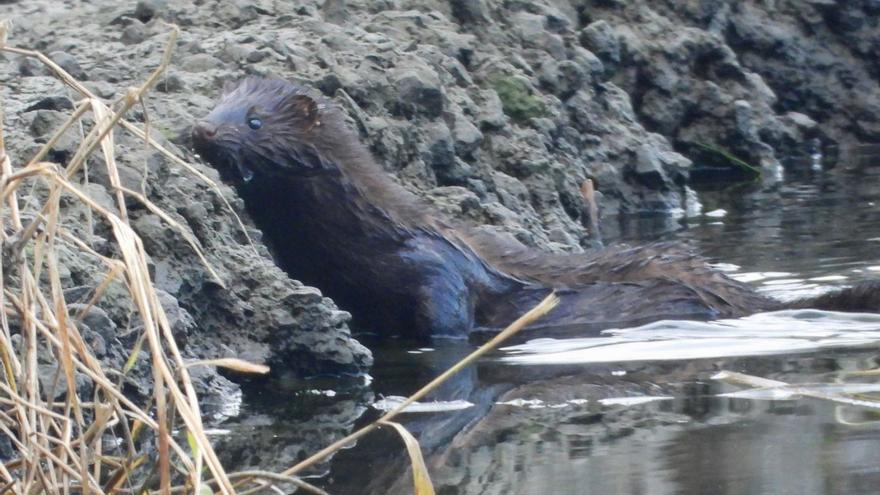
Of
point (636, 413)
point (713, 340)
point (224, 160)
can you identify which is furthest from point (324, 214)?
point (636, 413)

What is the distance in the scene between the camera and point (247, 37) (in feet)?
31.8

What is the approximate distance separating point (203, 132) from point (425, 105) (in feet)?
7.81

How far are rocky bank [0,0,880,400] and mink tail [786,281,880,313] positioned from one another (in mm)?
2001

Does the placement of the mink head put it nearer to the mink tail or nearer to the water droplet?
the water droplet

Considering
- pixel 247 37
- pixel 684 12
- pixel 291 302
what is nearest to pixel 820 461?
pixel 291 302

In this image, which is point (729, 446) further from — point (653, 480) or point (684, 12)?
point (684, 12)

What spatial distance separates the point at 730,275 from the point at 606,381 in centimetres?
331

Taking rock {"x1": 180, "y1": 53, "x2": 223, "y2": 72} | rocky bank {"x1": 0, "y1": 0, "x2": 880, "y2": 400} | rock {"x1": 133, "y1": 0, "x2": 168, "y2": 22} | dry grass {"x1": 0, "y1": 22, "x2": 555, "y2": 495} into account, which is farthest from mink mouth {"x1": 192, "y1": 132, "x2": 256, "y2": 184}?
dry grass {"x1": 0, "y1": 22, "x2": 555, "y2": 495}

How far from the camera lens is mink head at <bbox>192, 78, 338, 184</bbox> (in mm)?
8016

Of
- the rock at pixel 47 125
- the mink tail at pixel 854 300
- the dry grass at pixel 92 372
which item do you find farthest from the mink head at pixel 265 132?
the dry grass at pixel 92 372

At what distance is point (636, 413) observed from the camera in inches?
224

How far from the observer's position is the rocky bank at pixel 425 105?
279 inches

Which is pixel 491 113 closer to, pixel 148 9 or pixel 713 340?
pixel 148 9

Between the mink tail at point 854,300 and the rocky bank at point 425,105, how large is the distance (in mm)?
2001
